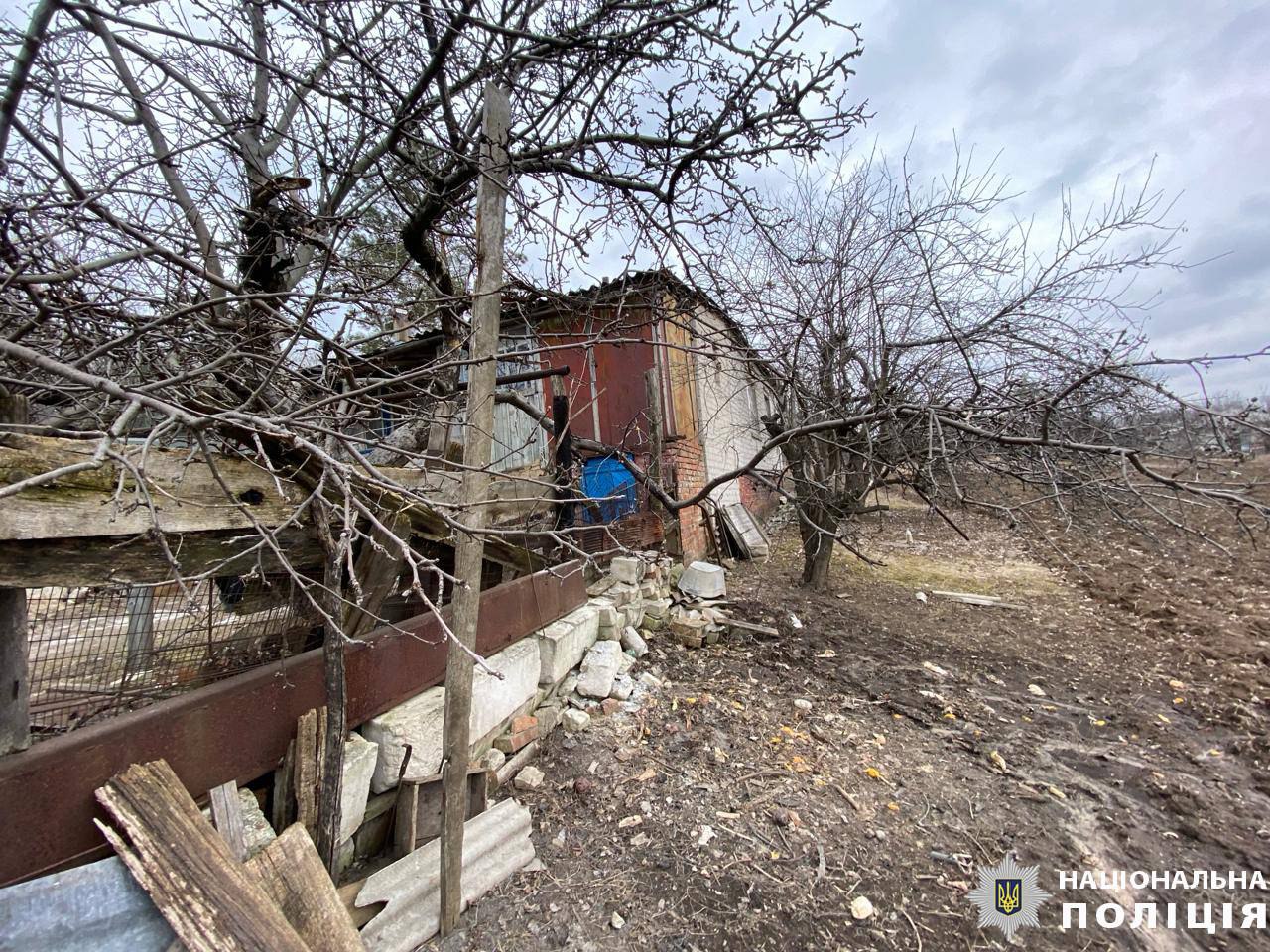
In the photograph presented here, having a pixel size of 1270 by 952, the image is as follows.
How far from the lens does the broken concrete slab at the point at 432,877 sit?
1835 millimetres

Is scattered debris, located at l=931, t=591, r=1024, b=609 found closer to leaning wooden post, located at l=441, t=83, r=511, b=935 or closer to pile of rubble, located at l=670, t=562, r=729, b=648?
pile of rubble, located at l=670, t=562, r=729, b=648

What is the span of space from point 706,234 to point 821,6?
0.98 meters

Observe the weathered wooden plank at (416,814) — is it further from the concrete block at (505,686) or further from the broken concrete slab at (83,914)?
the broken concrete slab at (83,914)

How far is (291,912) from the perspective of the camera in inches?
58.9

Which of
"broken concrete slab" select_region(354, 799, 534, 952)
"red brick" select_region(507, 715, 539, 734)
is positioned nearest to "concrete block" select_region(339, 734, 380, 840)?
"broken concrete slab" select_region(354, 799, 534, 952)

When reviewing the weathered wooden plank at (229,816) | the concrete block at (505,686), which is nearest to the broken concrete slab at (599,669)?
the concrete block at (505,686)

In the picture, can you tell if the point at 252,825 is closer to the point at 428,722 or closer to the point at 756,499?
the point at 428,722

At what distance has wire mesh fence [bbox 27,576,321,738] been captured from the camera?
1.77 metres

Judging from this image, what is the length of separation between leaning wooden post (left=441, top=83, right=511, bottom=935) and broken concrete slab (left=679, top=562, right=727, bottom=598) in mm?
3483

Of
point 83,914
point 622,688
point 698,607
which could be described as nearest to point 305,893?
point 83,914

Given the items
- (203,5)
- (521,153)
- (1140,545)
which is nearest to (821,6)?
(521,153)

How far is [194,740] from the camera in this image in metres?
1.64

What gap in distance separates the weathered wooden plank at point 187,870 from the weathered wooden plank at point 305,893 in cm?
9

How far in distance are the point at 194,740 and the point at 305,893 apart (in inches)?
24.1
